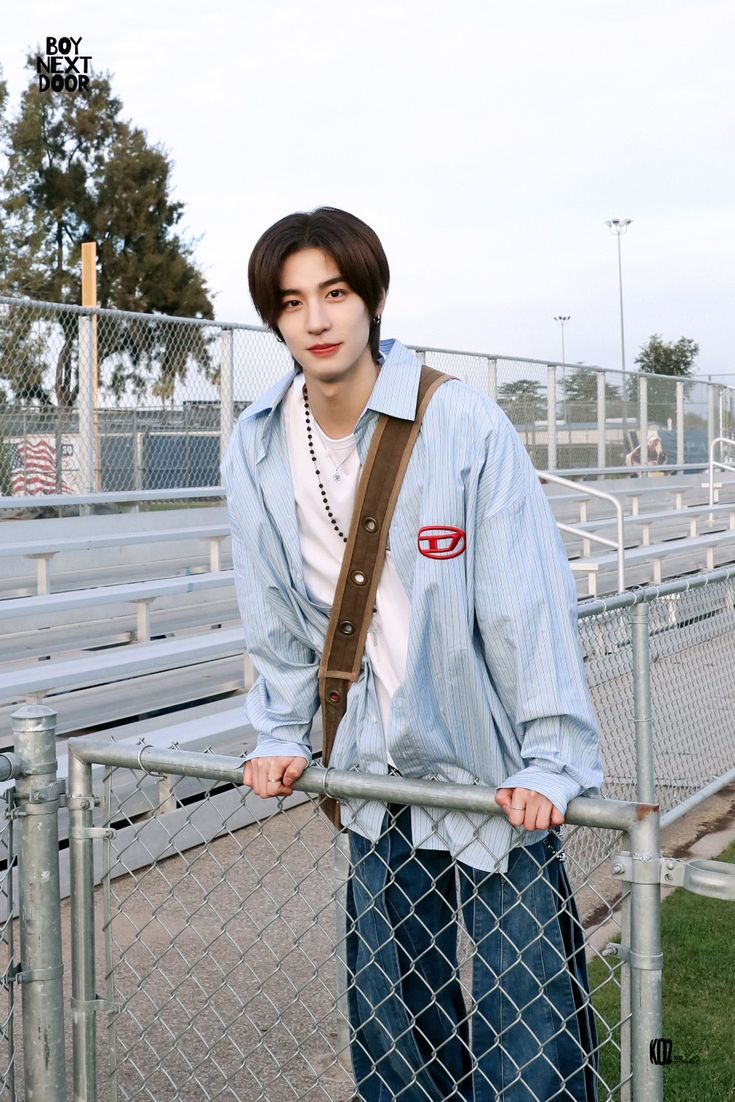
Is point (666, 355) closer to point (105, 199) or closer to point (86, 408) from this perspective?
point (105, 199)

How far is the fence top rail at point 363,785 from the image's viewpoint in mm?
1733

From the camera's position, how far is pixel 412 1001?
2.13 m

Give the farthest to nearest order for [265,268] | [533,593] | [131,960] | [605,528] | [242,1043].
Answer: [605,528] < [131,960] < [242,1043] < [265,268] < [533,593]

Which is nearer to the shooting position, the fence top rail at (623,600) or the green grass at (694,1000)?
the green grass at (694,1000)

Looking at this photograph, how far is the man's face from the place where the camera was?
201 centimetres

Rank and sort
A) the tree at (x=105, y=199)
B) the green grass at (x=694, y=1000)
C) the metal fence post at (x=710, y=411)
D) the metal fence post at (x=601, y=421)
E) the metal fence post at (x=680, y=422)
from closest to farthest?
the green grass at (x=694, y=1000) < the metal fence post at (x=601, y=421) < the metal fence post at (x=680, y=422) < the metal fence post at (x=710, y=411) < the tree at (x=105, y=199)

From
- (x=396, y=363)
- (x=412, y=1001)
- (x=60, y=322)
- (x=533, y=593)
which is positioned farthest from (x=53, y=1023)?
(x=60, y=322)

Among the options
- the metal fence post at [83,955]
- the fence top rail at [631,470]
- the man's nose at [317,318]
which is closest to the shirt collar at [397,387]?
the man's nose at [317,318]

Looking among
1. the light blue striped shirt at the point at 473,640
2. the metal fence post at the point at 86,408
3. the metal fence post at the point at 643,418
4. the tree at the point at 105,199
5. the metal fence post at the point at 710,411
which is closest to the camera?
the light blue striped shirt at the point at 473,640

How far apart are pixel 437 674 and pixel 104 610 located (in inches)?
215

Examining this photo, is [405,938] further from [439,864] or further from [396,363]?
[396,363]

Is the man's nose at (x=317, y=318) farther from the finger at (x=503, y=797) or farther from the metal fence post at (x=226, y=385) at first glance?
the metal fence post at (x=226, y=385)

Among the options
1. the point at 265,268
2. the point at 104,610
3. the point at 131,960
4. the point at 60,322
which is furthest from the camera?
the point at 104,610

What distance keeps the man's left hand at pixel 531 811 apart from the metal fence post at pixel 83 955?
0.77 metres
